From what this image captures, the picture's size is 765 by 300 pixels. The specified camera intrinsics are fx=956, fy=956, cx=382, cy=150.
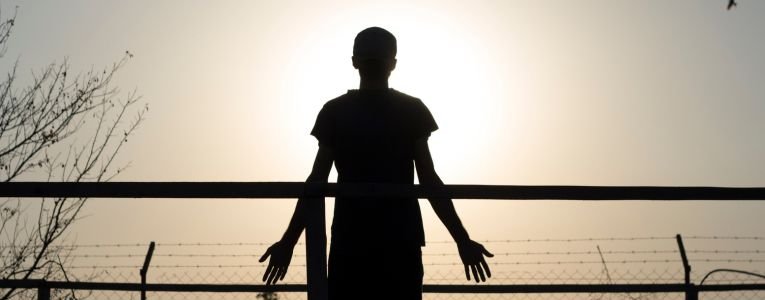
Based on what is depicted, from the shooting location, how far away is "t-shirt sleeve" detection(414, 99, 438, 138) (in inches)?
119

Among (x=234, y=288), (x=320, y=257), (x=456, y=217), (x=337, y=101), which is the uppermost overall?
(x=234, y=288)

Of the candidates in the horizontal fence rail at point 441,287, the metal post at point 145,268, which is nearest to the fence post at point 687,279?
the horizontal fence rail at point 441,287

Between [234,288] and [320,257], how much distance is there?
5.57 m

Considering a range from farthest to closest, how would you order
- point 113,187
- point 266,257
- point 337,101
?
1. point 337,101
2. point 266,257
3. point 113,187

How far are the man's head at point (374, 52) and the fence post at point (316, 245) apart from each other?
565 mm

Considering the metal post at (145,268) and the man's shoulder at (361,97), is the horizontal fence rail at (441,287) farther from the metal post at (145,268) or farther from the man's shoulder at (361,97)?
the man's shoulder at (361,97)

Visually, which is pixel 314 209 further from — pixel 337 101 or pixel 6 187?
pixel 6 187

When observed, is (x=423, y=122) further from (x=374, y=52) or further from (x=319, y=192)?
(x=319, y=192)

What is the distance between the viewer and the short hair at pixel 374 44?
3008mm

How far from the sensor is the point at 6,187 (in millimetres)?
2650

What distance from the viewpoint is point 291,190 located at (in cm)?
256

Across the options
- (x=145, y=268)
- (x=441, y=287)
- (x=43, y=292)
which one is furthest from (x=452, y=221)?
(x=145, y=268)

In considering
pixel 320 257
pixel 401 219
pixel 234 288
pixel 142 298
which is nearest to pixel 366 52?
pixel 401 219

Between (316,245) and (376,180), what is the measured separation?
A: 40 cm
